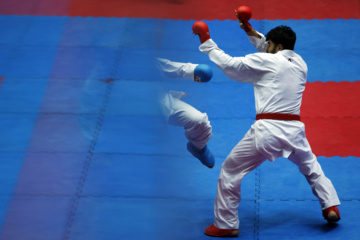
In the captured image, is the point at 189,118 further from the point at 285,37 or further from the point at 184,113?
the point at 285,37

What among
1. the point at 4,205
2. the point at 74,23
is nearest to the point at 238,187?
the point at 4,205

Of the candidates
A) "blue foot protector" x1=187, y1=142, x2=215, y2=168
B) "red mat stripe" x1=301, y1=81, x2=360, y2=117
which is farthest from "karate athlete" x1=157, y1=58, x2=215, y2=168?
"red mat stripe" x1=301, y1=81, x2=360, y2=117

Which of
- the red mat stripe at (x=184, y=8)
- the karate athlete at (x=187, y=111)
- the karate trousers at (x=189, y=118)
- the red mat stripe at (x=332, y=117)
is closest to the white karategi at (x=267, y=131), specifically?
the karate athlete at (x=187, y=111)

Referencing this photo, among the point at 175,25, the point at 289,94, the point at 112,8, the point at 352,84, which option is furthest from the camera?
the point at 112,8

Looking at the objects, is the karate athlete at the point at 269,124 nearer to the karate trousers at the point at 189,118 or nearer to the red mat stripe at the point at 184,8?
the karate trousers at the point at 189,118

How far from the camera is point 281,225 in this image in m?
6.02

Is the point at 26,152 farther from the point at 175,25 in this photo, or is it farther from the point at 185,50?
the point at 175,25

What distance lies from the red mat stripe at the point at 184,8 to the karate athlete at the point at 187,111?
4.18 metres

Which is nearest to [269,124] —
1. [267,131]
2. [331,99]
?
[267,131]

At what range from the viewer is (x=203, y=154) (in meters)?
6.38

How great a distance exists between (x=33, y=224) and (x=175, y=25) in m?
4.80

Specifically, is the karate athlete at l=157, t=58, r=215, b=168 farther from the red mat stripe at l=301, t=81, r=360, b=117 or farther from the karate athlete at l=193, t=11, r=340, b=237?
the red mat stripe at l=301, t=81, r=360, b=117

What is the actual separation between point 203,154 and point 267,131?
1.01 m

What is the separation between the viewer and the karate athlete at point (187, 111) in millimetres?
5836
